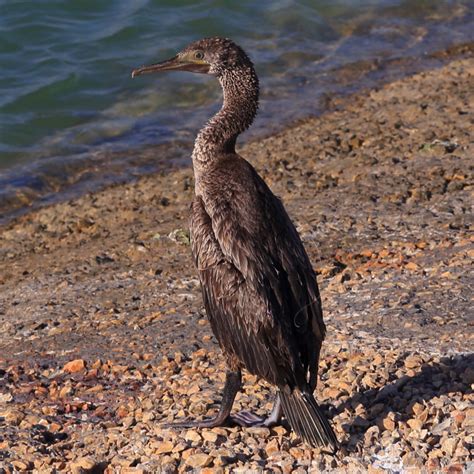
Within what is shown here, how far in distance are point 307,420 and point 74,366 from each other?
2.39m

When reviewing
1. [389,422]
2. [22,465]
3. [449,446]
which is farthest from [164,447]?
[449,446]

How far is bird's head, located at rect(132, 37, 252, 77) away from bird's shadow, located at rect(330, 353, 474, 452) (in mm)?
2224

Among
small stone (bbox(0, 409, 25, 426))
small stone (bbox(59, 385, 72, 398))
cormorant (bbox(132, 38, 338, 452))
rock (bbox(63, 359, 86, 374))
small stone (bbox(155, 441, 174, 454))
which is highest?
cormorant (bbox(132, 38, 338, 452))

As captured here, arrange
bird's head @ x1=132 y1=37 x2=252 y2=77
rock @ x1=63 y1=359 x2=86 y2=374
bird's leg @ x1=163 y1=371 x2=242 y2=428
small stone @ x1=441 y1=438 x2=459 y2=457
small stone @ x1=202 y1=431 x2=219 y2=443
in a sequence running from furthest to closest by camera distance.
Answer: rock @ x1=63 y1=359 x2=86 y2=374 < bird's head @ x1=132 y1=37 x2=252 y2=77 < bird's leg @ x1=163 y1=371 x2=242 y2=428 < small stone @ x1=202 y1=431 x2=219 y2=443 < small stone @ x1=441 y1=438 x2=459 y2=457

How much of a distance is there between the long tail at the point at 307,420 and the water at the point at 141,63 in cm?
722

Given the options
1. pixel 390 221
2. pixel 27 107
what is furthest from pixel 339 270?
pixel 27 107

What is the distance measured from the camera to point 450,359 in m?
6.15

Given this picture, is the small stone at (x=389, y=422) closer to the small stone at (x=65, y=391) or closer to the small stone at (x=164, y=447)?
the small stone at (x=164, y=447)

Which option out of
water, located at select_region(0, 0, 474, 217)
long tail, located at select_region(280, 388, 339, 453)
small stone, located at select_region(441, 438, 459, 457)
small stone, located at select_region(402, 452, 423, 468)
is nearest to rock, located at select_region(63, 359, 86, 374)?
long tail, located at select_region(280, 388, 339, 453)

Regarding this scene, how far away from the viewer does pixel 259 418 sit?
19.3 ft

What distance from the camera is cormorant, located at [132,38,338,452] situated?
5367mm

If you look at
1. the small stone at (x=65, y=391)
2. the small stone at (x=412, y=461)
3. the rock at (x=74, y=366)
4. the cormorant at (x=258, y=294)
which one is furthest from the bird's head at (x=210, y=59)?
the small stone at (x=412, y=461)

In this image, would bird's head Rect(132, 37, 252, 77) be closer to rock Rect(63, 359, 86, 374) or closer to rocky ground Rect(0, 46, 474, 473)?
rocky ground Rect(0, 46, 474, 473)

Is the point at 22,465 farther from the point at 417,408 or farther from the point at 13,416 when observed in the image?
the point at 417,408
